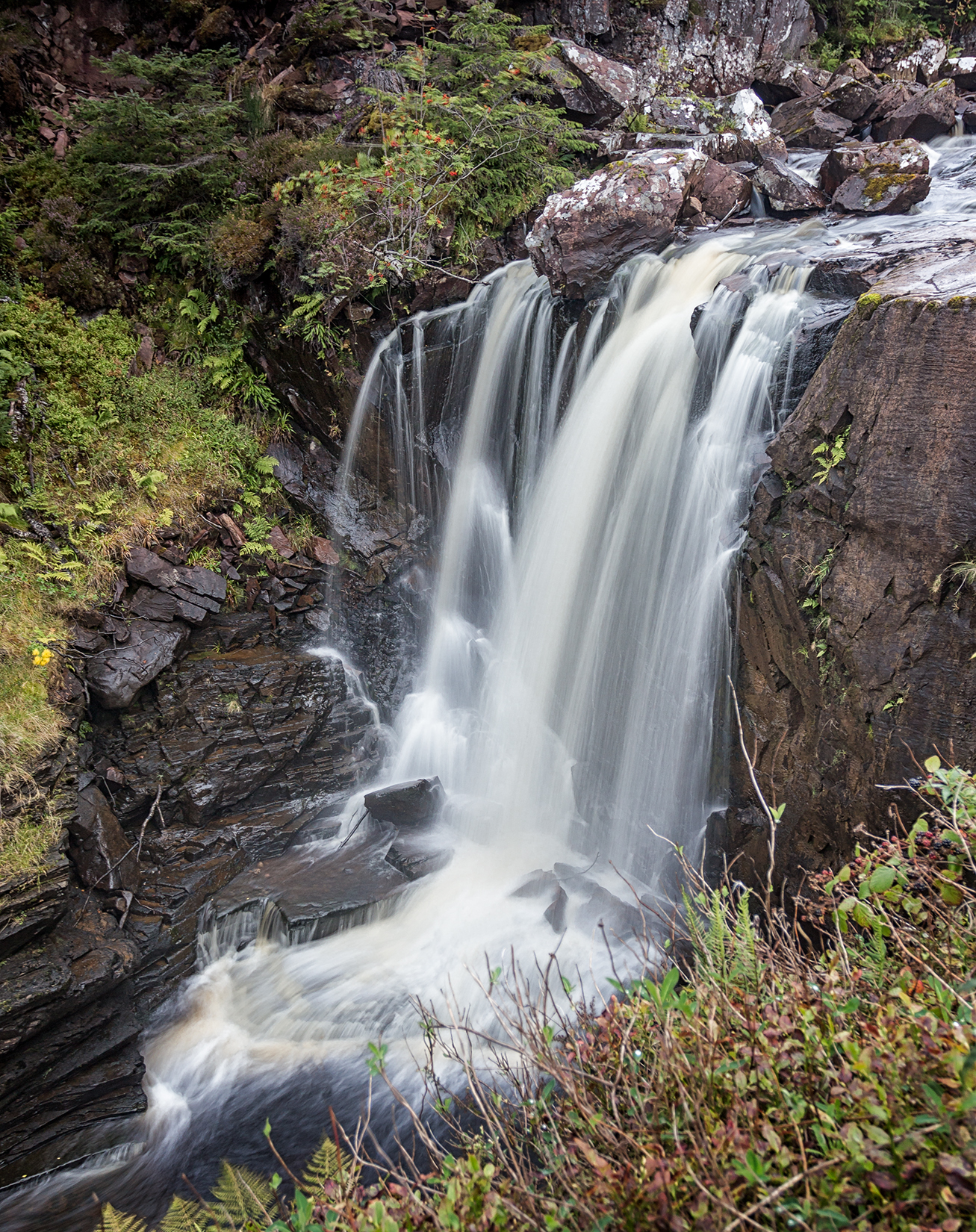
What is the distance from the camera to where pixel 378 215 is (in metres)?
8.54

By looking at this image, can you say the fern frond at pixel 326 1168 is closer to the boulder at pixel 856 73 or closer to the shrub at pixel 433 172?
the shrub at pixel 433 172

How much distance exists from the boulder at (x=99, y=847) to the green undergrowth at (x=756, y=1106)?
5184 millimetres

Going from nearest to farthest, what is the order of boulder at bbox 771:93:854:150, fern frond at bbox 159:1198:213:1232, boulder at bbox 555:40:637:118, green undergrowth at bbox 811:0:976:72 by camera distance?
fern frond at bbox 159:1198:213:1232, boulder at bbox 771:93:854:150, boulder at bbox 555:40:637:118, green undergrowth at bbox 811:0:976:72

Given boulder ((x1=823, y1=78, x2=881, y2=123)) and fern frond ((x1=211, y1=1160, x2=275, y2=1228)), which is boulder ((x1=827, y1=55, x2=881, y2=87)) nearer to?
boulder ((x1=823, y1=78, x2=881, y2=123))

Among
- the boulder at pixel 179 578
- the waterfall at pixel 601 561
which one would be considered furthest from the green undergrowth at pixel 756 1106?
the boulder at pixel 179 578

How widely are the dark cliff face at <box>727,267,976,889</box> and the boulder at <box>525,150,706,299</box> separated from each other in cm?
368

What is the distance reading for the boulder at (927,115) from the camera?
9.34m

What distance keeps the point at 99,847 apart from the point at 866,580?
22.6 ft

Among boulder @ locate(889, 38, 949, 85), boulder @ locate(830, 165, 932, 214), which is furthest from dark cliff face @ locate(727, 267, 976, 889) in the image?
boulder @ locate(889, 38, 949, 85)

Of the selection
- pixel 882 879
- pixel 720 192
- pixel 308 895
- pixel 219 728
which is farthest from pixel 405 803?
pixel 720 192

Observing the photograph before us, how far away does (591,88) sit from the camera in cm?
1046

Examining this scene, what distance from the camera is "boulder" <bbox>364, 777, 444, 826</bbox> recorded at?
24.9 feet

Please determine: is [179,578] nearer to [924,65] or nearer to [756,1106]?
[756,1106]

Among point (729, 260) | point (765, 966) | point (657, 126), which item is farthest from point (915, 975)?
point (657, 126)
